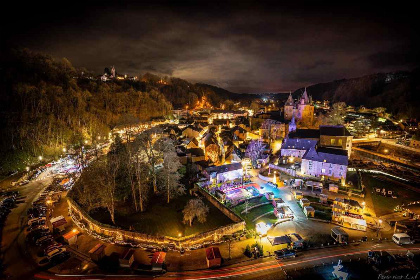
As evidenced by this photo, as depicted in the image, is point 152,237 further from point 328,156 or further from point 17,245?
point 328,156

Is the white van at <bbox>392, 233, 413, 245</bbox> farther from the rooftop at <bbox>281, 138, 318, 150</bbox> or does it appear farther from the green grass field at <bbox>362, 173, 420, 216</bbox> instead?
the rooftop at <bbox>281, 138, 318, 150</bbox>

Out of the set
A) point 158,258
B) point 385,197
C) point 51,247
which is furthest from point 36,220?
point 385,197

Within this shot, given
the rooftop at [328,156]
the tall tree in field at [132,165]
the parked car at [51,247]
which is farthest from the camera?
the rooftop at [328,156]

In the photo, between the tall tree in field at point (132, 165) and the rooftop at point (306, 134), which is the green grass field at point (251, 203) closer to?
the tall tree in field at point (132, 165)

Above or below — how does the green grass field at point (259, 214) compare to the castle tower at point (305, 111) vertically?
below

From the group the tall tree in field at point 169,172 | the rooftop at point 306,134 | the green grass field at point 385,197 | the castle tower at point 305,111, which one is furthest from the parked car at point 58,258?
the castle tower at point 305,111

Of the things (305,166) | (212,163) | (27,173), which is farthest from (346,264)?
(27,173)
